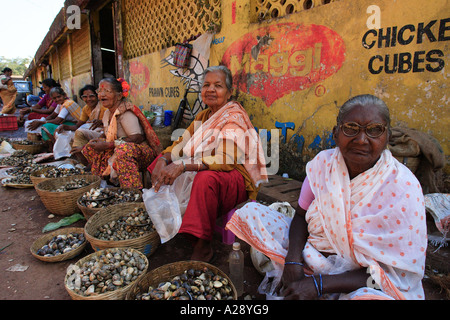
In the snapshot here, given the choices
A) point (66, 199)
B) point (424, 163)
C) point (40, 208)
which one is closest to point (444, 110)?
point (424, 163)

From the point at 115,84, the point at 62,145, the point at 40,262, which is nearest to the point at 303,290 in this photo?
the point at 40,262

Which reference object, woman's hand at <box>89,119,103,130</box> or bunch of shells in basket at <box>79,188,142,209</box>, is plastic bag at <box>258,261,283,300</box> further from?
woman's hand at <box>89,119,103,130</box>

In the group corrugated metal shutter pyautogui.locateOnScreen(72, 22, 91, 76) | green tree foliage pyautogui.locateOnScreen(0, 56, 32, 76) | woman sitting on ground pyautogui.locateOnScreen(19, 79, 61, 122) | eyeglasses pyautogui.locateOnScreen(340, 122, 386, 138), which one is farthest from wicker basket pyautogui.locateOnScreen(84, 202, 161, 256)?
green tree foliage pyautogui.locateOnScreen(0, 56, 32, 76)

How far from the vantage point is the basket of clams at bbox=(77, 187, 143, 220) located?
2775 millimetres

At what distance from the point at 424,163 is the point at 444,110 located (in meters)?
0.51

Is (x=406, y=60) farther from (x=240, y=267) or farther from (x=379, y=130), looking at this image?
(x=240, y=267)

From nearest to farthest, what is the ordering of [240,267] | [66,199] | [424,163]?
1. [240,267]
2. [424,163]
3. [66,199]

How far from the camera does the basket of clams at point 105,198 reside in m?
2.77

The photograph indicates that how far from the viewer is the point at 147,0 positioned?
6.79 meters

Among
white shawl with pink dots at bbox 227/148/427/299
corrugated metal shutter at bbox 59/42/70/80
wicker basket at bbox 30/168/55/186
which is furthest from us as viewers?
corrugated metal shutter at bbox 59/42/70/80

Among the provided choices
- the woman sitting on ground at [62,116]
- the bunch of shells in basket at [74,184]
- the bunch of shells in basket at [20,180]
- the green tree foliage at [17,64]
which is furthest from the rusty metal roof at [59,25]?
the green tree foliage at [17,64]

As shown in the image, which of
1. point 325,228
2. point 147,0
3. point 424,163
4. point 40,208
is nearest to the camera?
point 325,228

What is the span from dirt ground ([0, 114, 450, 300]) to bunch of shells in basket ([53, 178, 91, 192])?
35cm

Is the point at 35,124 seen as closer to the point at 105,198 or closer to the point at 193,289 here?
the point at 105,198
